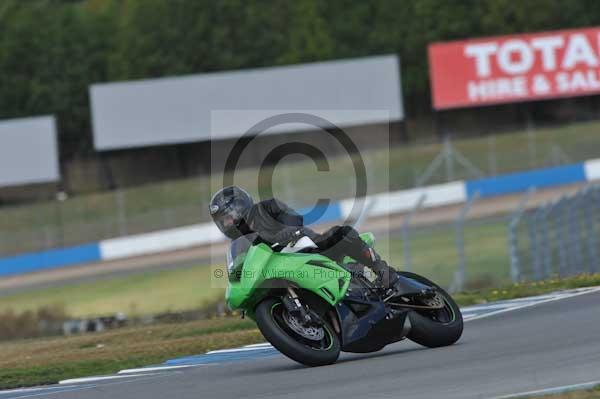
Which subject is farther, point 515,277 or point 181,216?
point 181,216

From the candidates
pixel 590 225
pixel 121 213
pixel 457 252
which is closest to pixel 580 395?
pixel 590 225

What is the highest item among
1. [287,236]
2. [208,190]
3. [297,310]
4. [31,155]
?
[31,155]

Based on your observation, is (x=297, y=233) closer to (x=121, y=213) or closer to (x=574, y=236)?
(x=574, y=236)

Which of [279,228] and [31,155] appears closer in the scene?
[279,228]

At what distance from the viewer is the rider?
9.32 metres

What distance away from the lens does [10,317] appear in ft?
77.6

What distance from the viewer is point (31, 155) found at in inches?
1710

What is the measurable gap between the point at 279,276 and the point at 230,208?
69cm

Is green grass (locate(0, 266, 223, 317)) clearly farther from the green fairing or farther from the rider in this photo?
the green fairing

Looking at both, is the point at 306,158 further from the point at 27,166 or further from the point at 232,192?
the point at 232,192

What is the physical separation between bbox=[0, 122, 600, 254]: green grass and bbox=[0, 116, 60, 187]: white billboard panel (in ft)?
10.5

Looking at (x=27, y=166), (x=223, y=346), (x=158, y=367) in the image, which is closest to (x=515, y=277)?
(x=223, y=346)

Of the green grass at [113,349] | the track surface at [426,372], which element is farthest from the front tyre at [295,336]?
the green grass at [113,349]

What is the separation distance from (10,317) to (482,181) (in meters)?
18.3
